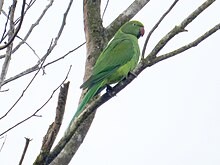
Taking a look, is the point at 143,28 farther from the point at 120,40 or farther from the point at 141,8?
the point at 141,8

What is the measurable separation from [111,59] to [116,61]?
6cm

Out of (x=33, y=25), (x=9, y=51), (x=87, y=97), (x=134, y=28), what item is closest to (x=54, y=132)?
(x=9, y=51)

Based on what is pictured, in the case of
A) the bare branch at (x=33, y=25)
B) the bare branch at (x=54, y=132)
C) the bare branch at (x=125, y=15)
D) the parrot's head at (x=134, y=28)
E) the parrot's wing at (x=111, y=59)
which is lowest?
the bare branch at (x=54, y=132)

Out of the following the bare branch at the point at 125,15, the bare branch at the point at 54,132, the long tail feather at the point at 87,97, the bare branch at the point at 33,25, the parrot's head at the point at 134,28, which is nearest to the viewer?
the bare branch at the point at 54,132

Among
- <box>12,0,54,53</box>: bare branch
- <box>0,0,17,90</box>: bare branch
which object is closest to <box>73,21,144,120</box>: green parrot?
<box>12,0,54,53</box>: bare branch

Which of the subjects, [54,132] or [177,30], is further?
[177,30]

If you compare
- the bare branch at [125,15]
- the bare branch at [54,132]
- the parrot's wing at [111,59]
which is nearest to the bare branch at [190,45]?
the bare branch at [54,132]

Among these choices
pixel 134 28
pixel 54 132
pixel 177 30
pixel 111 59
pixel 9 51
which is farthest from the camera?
pixel 134 28

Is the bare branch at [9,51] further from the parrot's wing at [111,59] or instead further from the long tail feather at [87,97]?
the parrot's wing at [111,59]

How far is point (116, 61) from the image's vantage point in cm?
431

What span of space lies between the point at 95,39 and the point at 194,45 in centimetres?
139

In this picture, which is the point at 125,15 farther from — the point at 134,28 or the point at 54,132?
the point at 54,132

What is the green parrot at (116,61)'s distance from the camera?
374 cm

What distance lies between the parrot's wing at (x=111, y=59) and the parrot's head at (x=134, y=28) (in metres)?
0.24
